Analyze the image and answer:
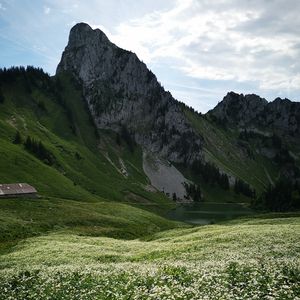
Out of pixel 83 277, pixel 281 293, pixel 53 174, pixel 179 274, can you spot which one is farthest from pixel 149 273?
pixel 53 174

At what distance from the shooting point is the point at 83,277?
84.8 feet

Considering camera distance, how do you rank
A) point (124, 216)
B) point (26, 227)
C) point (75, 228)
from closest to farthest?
point (26, 227)
point (75, 228)
point (124, 216)

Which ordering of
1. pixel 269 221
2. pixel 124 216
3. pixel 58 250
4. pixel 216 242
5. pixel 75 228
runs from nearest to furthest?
pixel 216 242
pixel 58 250
pixel 269 221
pixel 75 228
pixel 124 216

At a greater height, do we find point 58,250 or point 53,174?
point 53,174

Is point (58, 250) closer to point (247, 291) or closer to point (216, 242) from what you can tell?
point (216, 242)

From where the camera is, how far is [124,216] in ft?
411

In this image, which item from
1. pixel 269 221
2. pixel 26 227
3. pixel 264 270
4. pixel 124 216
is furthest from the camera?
pixel 124 216

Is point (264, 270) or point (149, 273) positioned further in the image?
point (149, 273)

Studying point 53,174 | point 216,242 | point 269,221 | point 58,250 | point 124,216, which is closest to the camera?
point 216,242

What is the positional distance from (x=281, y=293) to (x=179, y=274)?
702 centimetres

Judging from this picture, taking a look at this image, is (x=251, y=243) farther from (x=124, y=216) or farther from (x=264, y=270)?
(x=124, y=216)

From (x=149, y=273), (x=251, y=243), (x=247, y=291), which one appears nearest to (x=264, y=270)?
(x=247, y=291)

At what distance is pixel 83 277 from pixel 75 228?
69134 mm

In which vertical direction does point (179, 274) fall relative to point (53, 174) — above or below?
below
